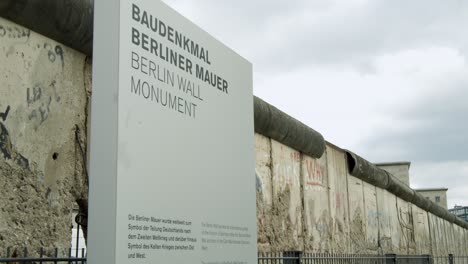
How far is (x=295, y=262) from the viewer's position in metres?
8.43

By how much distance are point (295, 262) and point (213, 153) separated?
411 cm

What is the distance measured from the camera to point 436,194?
134ft

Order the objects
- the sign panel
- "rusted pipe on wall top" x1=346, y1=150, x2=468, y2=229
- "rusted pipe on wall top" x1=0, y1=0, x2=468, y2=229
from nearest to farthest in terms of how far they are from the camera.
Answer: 1. the sign panel
2. "rusted pipe on wall top" x1=0, y1=0, x2=468, y2=229
3. "rusted pipe on wall top" x1=346, y1=150, x2=468, y2=229

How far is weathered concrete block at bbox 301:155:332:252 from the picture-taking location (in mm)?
11125

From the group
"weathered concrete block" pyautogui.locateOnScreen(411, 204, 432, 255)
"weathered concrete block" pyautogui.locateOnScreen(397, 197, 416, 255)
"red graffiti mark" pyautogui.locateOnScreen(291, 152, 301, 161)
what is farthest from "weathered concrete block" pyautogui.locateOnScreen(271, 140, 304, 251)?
"weathered concrete block" pyautogui.locateOnScreen(411, 204, 432, 255)

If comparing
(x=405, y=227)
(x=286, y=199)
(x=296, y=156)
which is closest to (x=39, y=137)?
(x=286, y=199)

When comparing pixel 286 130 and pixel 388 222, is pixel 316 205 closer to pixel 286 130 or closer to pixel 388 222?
pixel 286 130

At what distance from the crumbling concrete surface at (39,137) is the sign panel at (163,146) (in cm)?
138

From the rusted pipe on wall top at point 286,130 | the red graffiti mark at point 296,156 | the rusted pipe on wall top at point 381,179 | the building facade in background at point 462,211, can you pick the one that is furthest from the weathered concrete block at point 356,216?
the building facade in background at point 462,211

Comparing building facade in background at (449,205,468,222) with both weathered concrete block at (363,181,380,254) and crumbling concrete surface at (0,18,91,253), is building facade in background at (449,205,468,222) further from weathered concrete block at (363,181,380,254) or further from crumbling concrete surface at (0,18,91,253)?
crumbling concrete surface at (0,18,91,253)

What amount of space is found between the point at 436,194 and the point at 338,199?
30.2 metres

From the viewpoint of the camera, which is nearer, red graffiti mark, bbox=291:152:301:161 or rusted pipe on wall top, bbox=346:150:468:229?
red graffiti mark, bbox=291:152:301:161

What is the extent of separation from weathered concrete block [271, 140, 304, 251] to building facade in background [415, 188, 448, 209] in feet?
103

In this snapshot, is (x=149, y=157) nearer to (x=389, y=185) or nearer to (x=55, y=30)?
(x=55, y=30)
